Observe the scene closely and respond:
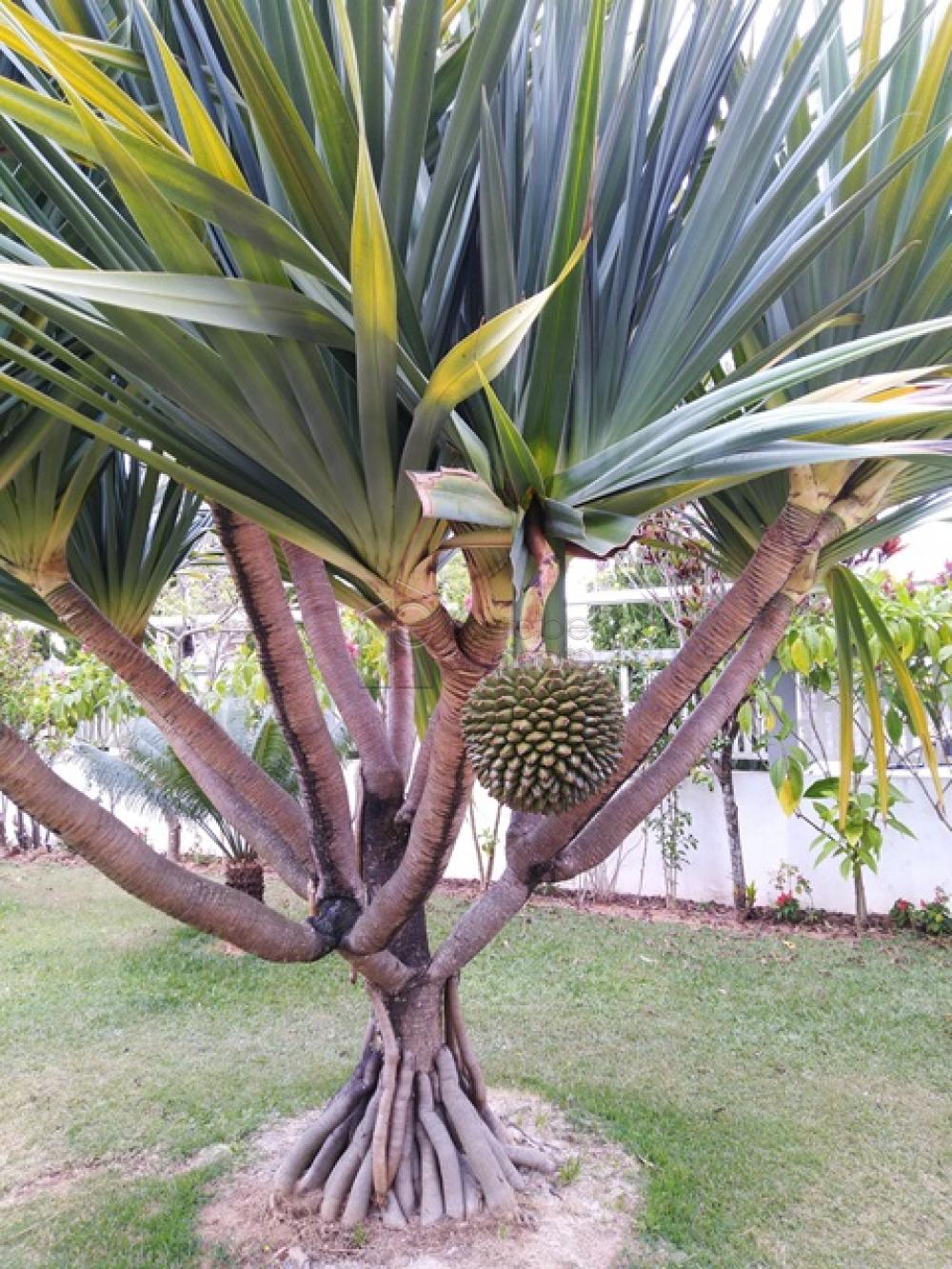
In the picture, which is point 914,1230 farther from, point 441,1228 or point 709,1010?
point 709,1010

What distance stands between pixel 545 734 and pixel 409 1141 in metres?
1.58

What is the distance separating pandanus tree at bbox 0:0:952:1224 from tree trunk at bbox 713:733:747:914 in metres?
3.44

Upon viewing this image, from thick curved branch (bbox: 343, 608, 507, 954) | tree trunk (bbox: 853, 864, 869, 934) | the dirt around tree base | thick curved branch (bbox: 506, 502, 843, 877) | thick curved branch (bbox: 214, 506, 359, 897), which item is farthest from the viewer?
tree trunk (bbox: 853, 864, 869, 934)

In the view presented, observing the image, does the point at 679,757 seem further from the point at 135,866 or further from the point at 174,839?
the point at 174,839

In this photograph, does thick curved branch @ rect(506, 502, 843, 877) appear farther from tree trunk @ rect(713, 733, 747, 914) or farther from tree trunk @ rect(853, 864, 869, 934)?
tree trunk @ rect(713, 733, 747, 914)

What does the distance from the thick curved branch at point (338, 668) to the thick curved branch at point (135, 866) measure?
477 millimetres

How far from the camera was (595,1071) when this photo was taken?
3.15m

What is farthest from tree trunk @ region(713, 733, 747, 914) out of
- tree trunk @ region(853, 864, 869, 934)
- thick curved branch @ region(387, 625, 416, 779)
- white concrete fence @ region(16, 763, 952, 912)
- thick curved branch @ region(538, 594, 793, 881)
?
thick curved branch @ region(538, 594, 793, 881)

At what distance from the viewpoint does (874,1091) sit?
2.97 meters

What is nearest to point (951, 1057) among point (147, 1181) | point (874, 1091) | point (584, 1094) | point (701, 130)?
point (874, 1091)

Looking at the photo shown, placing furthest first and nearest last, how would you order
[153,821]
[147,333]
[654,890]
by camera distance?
[153,821] → [654,890] → [147,333]

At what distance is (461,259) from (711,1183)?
2.44m

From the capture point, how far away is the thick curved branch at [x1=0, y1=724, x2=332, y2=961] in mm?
1358

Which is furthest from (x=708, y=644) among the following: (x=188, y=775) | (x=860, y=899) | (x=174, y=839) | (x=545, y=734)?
(x=174, y=839)
